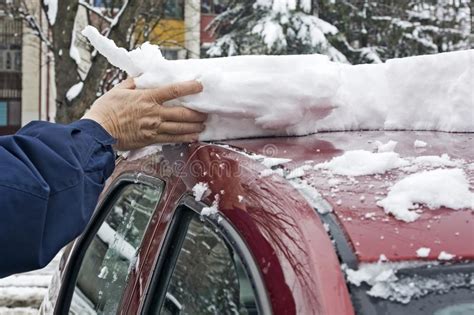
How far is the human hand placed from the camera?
1.69 m

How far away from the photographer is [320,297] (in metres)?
1.04

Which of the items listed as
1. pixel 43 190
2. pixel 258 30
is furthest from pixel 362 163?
pixel 258 30

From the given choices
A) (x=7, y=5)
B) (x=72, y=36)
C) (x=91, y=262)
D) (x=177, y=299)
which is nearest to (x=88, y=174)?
(x=177, y=299)

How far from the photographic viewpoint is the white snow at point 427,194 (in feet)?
3.86

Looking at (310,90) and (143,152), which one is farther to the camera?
(143,152)

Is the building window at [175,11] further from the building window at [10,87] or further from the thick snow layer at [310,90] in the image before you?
the thick snow layer at [310,90]

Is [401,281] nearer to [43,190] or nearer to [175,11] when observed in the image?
[43,190]

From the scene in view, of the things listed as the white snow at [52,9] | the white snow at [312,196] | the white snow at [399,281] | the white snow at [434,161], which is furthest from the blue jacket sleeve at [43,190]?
the white snow at [52,9]

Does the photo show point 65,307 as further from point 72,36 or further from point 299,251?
point 72,36

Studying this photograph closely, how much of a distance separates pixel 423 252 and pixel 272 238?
0.27 meters

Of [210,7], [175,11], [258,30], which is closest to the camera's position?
[258,30]

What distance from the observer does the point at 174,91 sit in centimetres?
169

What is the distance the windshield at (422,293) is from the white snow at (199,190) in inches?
20.8

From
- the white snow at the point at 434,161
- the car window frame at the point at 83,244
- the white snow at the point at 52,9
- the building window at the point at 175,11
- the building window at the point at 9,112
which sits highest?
the building window at the point at 175,11
